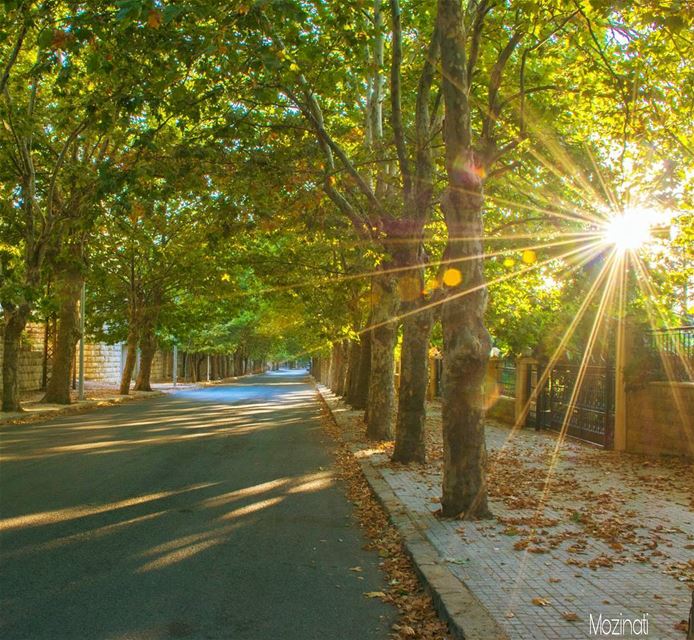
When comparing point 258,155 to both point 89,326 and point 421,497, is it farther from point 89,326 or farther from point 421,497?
point 89,326

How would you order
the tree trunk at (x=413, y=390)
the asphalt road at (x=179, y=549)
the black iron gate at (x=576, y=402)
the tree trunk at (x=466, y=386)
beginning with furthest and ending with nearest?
the black iron gate at (x=576, y=402), the tree trunk at (x=413, y=390), the tree trunk at (x=466, y=386), the asphalt road at (x=179, y=549)

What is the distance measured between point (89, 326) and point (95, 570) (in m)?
30.4

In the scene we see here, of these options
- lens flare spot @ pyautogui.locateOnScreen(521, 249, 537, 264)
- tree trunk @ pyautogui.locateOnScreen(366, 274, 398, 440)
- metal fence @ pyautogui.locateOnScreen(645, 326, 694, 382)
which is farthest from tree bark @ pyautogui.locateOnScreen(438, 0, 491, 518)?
lens flare spot @ pyautogui.locateOnScreen(521, 249, 537, 264)

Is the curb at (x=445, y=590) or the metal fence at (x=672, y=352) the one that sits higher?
the metal fence at (x=672, y=352)

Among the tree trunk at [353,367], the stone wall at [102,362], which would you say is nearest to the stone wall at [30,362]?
the stone wall at [102,362]

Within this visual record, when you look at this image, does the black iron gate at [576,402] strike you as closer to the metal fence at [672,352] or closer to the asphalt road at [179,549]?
the metal fence at [672,352]

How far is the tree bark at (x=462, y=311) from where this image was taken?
700cm

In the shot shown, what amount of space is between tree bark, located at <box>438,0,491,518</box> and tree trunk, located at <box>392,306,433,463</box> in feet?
11.9

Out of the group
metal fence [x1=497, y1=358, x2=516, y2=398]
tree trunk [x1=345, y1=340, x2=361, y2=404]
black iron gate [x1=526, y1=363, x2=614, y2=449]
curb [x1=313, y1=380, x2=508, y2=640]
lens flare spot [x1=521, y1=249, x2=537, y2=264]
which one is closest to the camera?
curb [x1=313, y1=380, x2=508, y2=640]

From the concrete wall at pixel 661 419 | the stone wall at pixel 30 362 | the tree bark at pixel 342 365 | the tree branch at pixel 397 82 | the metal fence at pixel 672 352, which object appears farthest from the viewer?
the tree bark at pixel 342 365

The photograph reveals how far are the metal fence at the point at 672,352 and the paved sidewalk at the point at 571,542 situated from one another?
1.52 m

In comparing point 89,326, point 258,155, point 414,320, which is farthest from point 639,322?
point 89,326

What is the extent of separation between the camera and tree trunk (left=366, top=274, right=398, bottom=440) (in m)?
13.9

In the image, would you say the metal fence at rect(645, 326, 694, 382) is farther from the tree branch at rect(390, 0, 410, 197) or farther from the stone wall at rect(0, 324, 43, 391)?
the stone wall at rect(0, 324, 43, 391)
